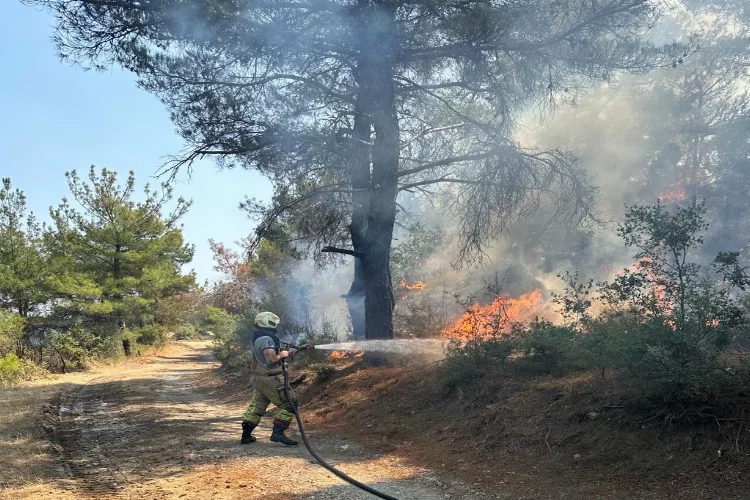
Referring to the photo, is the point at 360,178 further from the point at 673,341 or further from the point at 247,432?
the point at 673,341

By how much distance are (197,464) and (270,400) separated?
1.40 meters

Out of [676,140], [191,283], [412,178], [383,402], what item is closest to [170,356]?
[191,283]

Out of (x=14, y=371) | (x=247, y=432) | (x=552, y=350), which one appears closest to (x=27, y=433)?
(x=247, y=432)

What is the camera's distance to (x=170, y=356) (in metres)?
31.6

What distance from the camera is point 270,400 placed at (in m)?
7.29

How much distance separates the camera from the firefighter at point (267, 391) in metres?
7.11

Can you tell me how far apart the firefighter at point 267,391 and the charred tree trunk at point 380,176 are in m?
3.81

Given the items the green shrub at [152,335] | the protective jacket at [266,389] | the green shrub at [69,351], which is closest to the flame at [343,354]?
the protective jacket at [266,389]

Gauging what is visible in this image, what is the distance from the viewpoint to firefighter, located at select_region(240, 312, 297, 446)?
7109 mm

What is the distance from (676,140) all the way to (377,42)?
61.6ft

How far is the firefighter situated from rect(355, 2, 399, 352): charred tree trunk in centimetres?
381

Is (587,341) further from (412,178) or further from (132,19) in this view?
(132,19)

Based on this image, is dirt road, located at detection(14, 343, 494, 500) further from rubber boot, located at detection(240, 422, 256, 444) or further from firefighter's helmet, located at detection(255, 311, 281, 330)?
firefighter's helmet, located at detection(255, 311, 281, 330)

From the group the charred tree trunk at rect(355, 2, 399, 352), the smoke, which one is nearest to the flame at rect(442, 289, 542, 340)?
the charred tree trunk at rect(355, 2, 399, 352)
